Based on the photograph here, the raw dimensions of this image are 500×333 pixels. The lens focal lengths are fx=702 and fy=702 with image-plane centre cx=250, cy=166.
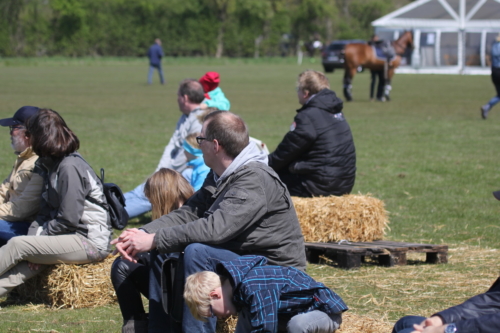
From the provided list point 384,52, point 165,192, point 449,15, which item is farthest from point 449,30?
point 165,192

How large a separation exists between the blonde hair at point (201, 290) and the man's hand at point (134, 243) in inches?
23.3

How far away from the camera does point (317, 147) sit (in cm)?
732

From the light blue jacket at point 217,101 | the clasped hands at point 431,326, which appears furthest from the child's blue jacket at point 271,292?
the light blue jacket at point 217,101

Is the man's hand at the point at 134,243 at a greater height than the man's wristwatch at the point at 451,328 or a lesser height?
greater

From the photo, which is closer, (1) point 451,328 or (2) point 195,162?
(1) point 451,328

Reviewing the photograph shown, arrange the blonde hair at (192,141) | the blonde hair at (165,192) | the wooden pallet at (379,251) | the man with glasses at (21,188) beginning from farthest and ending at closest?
1. the blonde hair at (192,141)
2. the wooden pallet at (379,251)
3. the man with glasses at (21,188)
4. the blonde hair at (165,192)

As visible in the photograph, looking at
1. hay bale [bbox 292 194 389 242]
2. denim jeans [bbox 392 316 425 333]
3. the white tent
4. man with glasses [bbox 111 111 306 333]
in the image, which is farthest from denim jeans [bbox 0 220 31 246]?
the white tent

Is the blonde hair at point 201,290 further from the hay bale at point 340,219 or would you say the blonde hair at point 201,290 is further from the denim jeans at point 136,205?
the denim jeans at point 136,205

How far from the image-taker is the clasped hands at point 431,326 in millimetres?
3262

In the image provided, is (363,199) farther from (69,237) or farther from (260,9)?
(260,9)

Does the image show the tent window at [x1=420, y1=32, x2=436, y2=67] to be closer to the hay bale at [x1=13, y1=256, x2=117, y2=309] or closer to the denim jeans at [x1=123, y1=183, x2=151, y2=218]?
the denim jeans at [x1=123, y1=183, x2=151, y2=218]

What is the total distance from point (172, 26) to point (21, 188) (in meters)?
87.3

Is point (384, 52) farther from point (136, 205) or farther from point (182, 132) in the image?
point (136, 205)

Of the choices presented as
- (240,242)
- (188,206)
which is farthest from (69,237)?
(240,242)
